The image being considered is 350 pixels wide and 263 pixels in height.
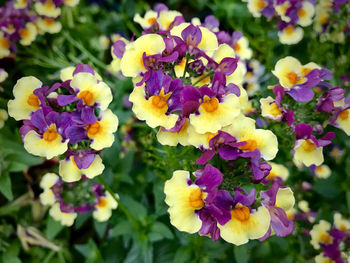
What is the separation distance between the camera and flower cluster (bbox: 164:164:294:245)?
842mm

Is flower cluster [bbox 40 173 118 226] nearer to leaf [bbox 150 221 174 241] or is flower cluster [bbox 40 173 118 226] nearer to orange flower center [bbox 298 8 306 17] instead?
leaf [bbox 150 221 174 241]

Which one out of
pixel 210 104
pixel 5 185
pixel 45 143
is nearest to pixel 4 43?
pixel 5 185

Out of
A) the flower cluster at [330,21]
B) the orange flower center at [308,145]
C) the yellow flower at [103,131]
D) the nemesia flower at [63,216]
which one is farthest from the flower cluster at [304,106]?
the nemesia flower at [63,216]

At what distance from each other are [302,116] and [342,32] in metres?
0.87

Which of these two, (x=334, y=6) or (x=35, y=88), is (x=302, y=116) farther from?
(x=35, y=88)

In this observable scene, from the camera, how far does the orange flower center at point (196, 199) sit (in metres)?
0.85

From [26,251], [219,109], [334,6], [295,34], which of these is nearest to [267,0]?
[295,34]

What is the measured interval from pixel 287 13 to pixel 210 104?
0.72 meters

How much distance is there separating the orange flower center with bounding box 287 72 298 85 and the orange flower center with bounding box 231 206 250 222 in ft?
1.48

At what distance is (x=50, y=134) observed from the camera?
93 centimetres

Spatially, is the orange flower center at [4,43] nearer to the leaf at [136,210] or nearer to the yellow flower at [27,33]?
the yellow flower at [27,33]

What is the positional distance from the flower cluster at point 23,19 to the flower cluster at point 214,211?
43.6 inches

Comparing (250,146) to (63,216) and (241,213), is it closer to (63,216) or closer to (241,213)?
(241,213)

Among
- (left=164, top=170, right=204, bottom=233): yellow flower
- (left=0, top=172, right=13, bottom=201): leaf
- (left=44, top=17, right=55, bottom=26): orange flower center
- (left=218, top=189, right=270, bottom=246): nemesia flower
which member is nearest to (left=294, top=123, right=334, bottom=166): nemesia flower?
(left=218, top=189, right=270, bottom=246): nemesia flower
